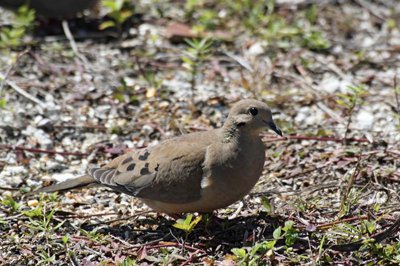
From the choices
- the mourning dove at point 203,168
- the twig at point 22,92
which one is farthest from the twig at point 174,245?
the twig at point 22,92

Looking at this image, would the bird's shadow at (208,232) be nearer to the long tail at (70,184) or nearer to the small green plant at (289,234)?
the small green plant at (289,234)

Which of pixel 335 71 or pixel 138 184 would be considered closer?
pixel 138 184

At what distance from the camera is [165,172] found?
4.47 metres

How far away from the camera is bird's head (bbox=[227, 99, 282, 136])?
14.6 ft

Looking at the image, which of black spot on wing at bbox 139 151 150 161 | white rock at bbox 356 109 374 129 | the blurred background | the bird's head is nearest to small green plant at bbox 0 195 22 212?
the blurred background

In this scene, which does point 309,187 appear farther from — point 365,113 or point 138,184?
point 365,113

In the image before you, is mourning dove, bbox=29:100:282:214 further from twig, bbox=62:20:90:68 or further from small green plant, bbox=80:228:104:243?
twig, bbox=62:20:90:68

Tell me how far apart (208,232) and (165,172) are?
1.32ft

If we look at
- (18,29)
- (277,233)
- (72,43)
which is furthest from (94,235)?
(18,29)

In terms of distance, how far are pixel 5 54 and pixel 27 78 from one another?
0.45 meters

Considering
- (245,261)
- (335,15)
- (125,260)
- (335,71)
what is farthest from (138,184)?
(335,15)

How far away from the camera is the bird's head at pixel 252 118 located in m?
4.46

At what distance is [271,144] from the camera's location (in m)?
5.61

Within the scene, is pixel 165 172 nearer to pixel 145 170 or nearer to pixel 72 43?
pixel 145 170
